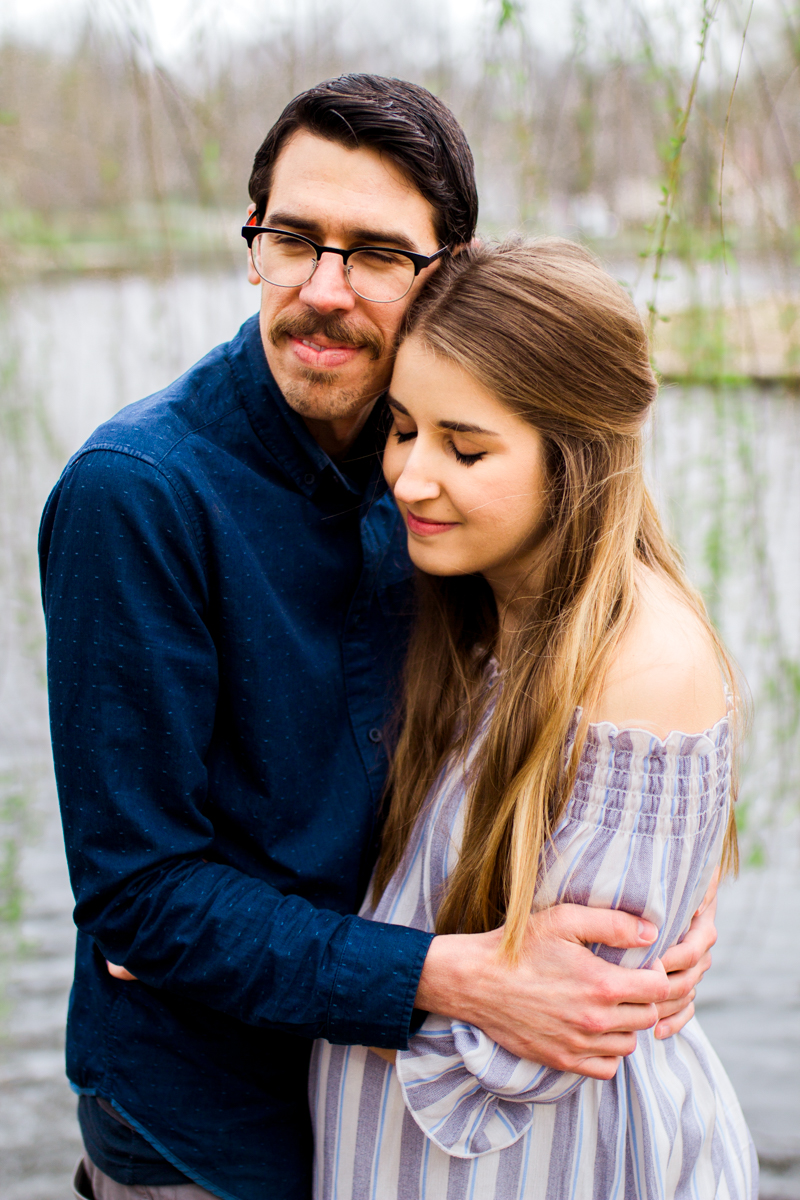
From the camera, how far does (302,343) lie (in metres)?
1.29

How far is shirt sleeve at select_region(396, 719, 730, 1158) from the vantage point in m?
1.14

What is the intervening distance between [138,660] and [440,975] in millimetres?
496

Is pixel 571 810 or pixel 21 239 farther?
pixel 21 239

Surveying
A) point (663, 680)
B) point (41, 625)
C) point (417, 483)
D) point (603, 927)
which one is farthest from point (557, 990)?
point (41, 625)

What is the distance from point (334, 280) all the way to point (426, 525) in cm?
33

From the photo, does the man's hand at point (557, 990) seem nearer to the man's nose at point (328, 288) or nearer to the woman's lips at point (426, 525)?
the woman's lips at point (426, 525)

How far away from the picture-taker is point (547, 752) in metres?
1.17

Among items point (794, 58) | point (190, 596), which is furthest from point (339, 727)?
point (794, 58)

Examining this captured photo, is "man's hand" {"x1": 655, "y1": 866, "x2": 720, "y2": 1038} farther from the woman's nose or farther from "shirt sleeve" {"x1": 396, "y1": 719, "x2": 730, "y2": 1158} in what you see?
the woman's nose

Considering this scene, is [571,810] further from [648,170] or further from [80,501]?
[648,170]

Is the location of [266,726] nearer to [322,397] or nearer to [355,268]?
[322,397]

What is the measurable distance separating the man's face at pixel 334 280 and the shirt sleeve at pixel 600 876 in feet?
1.83

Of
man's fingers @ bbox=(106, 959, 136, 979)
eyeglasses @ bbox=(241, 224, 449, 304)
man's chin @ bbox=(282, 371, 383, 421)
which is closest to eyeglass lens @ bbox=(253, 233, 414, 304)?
eyeglasses @ bbox=(241, 224, 449, 304)

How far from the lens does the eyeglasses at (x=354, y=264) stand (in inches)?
50.7
